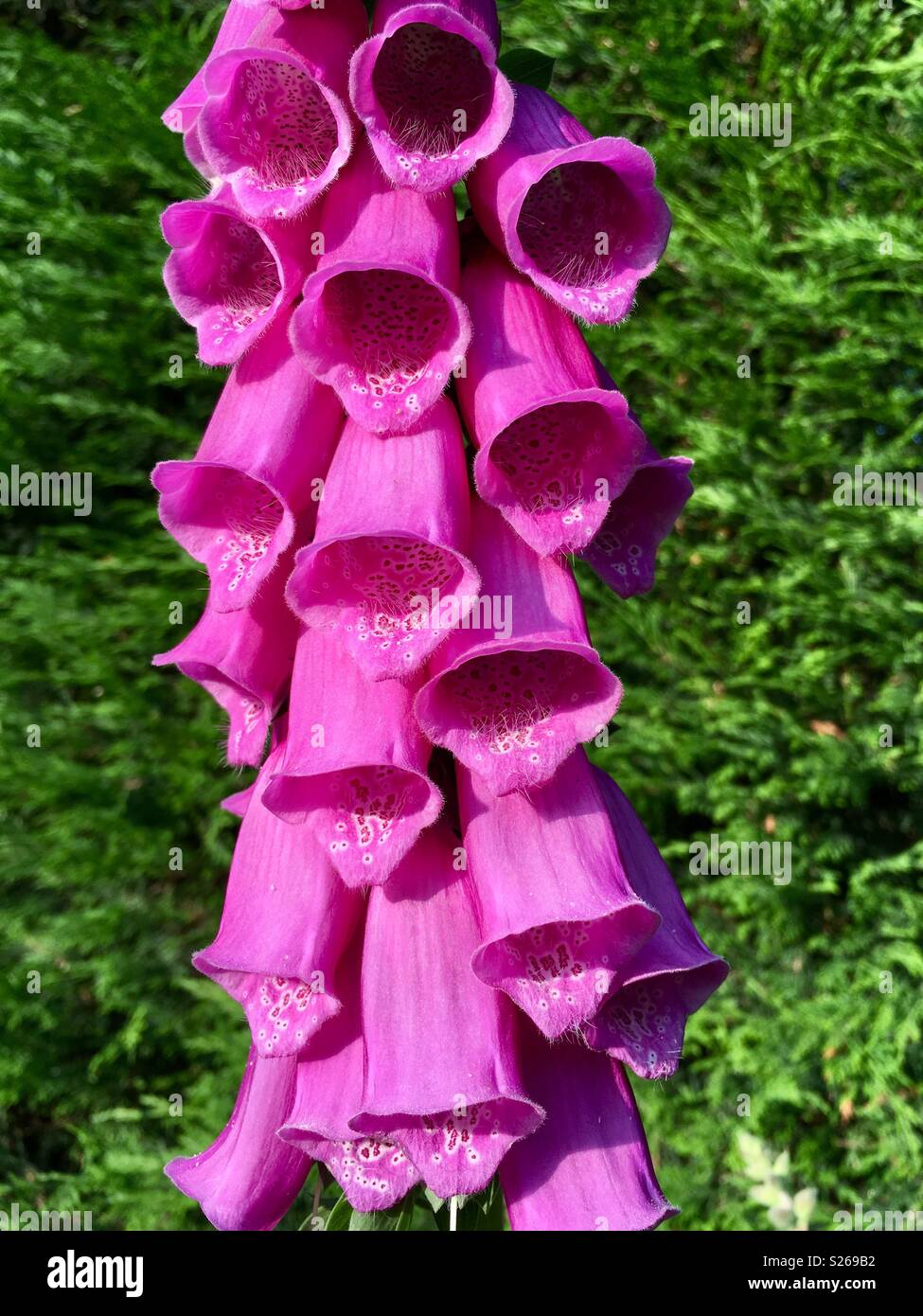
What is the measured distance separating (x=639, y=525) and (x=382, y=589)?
27cm

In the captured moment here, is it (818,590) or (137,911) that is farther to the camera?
(137,911)

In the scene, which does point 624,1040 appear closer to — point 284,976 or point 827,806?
point 284,976

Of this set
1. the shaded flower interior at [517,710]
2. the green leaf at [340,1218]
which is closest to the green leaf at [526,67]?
the shaded flower interior at [517,710]

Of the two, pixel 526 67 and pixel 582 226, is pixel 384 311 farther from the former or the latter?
pixel 526 67

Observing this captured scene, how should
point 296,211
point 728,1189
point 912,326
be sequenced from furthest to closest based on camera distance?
point 728,1189
point 912,326
point 296,211

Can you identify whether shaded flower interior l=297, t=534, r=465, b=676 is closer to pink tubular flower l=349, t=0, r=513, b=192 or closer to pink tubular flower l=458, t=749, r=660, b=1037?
pink tubular flower l=458, t=749, r=660, b=1037

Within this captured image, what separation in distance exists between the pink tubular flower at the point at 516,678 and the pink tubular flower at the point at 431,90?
280 millimetres

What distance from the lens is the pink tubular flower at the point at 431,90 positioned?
776mm

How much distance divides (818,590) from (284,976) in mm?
1692

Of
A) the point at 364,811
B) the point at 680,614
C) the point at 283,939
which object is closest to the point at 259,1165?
the point at 283,939

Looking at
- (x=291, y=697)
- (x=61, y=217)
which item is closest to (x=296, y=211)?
(x=291, y=697)

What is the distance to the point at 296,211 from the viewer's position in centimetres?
80

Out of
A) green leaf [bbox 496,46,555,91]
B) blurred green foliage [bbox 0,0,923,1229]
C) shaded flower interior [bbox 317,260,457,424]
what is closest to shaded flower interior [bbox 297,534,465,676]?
shaded flower interior [bbox 317,260,457,424]

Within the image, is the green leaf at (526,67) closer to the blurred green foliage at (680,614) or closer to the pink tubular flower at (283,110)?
the pink tubular flower at (283,110)
